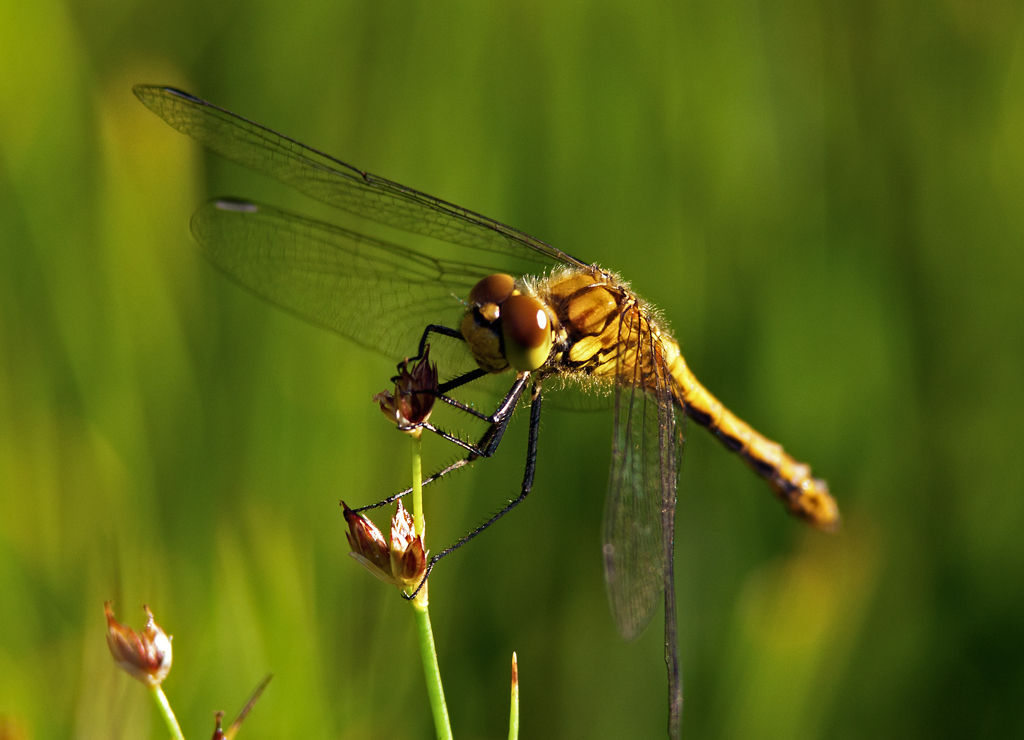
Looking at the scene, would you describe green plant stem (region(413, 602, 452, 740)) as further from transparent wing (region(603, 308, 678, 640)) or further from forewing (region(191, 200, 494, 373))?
forewing (region(191, 200, 494, 373))

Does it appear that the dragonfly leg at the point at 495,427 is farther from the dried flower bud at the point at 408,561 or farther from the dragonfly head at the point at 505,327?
→ the dried flower bud at the point at 408,561

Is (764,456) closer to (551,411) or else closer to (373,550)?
(551,411)

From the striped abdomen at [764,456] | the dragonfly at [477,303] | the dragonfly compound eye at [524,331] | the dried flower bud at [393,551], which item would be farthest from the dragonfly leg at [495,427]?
the dried flower bud at [393,551]

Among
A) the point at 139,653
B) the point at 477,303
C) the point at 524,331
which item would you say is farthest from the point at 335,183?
the point at 139,653

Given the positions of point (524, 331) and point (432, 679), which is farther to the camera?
point (524, 331)

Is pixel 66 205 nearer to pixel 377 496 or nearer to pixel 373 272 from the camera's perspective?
pixel 373 272

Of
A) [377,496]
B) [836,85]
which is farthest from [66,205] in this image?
[836,85]
